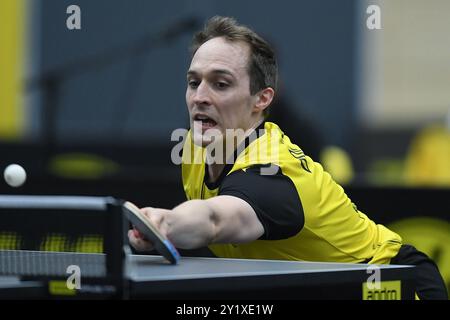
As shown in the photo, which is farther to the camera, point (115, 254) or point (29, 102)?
point (29, 102)

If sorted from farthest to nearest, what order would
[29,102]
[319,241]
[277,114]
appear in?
1. [29,102]
2. [277,114]
3. [319,241]

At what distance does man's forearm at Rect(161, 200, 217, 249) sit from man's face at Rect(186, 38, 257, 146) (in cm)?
63

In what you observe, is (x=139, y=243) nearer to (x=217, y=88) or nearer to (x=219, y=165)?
(x=219, y=165)

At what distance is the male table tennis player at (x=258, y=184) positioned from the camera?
3420 millimetres

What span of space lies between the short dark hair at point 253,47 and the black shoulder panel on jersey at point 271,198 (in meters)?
0.44

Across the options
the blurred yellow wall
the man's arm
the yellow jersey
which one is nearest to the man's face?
the yellow jersey

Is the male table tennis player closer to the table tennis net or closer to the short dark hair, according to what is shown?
the short dark hair

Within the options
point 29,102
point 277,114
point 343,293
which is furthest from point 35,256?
point 29,102

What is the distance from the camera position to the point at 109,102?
15086 millimetres

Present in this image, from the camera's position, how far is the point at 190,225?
10.4 feet

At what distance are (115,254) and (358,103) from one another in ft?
46.4

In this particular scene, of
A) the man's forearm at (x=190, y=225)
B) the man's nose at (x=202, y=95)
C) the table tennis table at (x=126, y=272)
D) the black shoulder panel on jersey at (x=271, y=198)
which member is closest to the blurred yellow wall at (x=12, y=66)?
the man's nose at (x=202, y=95)

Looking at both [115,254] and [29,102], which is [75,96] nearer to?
[29,102]

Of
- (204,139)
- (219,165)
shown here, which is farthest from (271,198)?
(219,165)
